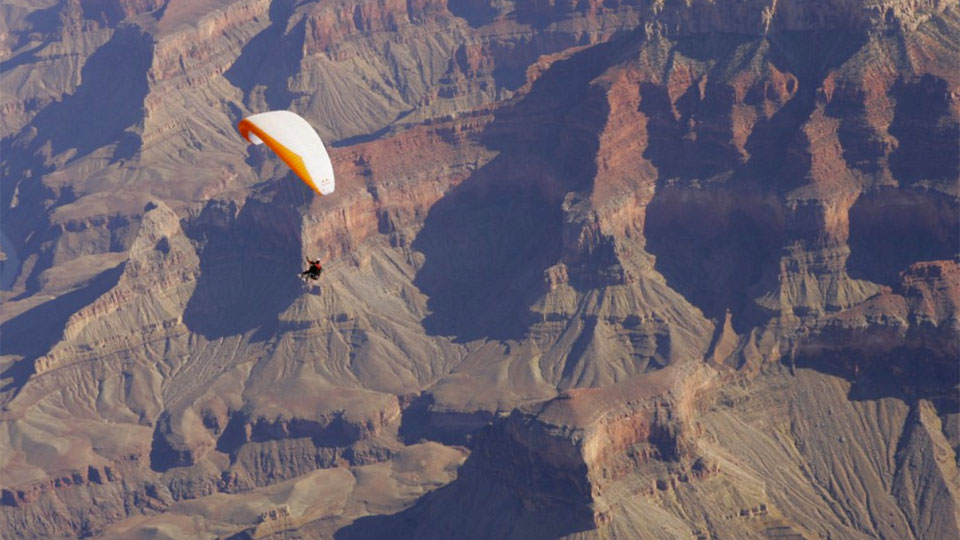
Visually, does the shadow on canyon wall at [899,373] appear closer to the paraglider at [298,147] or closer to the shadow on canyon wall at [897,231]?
the shadow on canyon wall at [897,231]

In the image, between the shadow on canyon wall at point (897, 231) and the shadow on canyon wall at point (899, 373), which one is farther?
the shadow on canyon wall at point (897, 231)

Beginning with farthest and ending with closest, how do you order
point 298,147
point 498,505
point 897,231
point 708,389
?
1. point 897,231
2. point 708,389
3. point 498,505
4. point 298,147

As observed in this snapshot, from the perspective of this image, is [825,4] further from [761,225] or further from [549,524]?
[549,524]

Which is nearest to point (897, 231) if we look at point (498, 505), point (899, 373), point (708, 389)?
point (899, 373)

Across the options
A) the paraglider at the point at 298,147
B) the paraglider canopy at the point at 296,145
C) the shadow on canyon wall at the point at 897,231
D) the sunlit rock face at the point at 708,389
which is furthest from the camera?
the shadow on canyon wall at the point at 897,231

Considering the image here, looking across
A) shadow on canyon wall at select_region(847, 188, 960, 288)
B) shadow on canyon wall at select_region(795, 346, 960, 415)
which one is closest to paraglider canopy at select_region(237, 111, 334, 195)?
shadow on canyon wall at select_region(795, 346, 960, 415)

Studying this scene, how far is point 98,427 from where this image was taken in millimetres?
198375

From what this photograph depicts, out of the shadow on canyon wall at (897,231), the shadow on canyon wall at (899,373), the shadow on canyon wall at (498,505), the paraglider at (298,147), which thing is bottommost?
the shadow on canyon wall at (498,505)

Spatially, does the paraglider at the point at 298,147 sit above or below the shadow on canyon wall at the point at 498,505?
above

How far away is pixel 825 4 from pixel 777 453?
167ft

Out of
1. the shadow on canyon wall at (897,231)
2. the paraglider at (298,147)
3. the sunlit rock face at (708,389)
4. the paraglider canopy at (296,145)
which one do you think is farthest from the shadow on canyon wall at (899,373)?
the paraglider canopy at (296,145)

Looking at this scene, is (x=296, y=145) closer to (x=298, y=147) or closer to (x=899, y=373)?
(x=298, y=147)

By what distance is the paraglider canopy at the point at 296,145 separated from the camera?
135000 millimetres

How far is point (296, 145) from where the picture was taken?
138 meters
